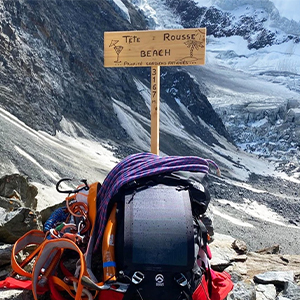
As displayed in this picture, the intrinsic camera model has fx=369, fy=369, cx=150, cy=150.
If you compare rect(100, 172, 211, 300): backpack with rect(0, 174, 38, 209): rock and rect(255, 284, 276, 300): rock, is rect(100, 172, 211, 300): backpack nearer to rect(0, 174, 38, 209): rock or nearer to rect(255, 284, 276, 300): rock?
rect(255, 284, 276, 300): rock

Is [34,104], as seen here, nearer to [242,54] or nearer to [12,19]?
[12,19]

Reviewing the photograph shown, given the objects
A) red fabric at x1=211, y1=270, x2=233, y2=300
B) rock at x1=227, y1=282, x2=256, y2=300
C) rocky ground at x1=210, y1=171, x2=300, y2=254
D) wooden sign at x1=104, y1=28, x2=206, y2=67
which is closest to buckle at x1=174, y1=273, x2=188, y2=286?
red fabric at x1=211, y1=270, x2=233, y2=300

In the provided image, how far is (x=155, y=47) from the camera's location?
481cm

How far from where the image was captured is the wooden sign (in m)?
4.78

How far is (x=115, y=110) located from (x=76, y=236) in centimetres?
3085

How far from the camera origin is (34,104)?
24906mm

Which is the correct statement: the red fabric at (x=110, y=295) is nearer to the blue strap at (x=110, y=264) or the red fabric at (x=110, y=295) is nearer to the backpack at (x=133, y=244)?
the backpack at (x=133, y=244)

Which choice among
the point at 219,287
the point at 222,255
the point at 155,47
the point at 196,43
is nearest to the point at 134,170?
the point at 219,287

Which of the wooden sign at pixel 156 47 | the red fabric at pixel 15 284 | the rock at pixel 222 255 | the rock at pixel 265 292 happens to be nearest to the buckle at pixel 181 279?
the red fabric at pixel 15 284

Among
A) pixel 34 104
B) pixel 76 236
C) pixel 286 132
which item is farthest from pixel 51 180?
pixel 286 132

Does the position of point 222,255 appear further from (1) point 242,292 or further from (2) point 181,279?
(2) point 181,279

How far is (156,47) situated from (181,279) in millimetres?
3295

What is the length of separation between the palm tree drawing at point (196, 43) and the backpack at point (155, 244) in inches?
106

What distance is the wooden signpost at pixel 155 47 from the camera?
15.7ft
